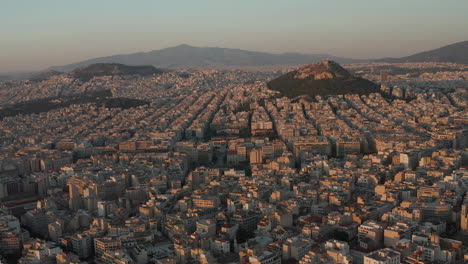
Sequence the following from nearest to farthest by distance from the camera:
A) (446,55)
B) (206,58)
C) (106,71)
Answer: (106,71), (446,55), (206,58)

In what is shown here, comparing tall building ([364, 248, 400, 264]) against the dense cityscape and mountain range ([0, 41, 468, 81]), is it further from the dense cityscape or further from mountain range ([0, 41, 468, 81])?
mountain range ([0, 41, 468, 81])

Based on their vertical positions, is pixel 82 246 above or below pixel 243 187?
below

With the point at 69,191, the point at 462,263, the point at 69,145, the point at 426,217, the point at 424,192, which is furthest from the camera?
the point at 69,145

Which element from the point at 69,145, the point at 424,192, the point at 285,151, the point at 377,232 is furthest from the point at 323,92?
the point at 377,232

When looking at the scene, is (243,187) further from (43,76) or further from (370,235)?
(43,76)

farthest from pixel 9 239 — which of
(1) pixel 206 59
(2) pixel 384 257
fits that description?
(1) pixel 206 59

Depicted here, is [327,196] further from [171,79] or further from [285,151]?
[171,79]
